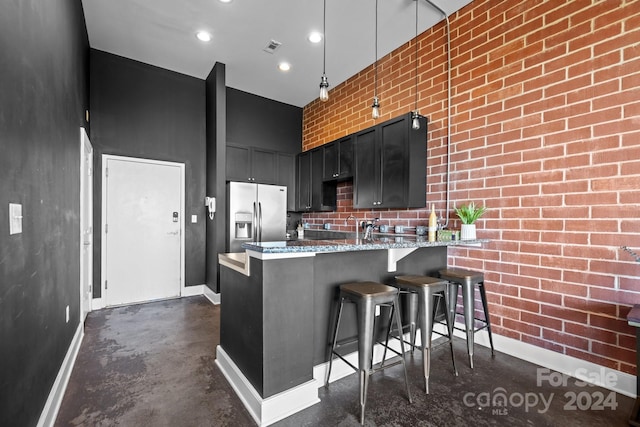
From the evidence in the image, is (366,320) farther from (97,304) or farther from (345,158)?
(97,304)

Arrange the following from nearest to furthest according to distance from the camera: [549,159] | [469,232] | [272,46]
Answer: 1. [549,159]
2. [469,232]
3. [272,46]

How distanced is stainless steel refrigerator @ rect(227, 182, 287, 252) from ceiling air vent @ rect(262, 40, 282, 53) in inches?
71.4

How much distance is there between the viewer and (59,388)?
72.8 inches

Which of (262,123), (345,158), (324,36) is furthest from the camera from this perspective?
(262,123)

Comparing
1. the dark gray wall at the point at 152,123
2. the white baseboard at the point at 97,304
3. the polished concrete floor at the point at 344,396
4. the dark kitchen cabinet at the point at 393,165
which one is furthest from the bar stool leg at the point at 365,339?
the white baseboard at the point at 97,304

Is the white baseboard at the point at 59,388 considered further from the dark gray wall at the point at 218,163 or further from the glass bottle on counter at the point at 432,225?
the glass bottle on counter at the point at 432,225

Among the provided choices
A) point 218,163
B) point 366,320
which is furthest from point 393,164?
point 218,163

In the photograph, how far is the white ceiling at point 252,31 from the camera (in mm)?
2926

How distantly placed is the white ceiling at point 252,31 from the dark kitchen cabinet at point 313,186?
127 cm

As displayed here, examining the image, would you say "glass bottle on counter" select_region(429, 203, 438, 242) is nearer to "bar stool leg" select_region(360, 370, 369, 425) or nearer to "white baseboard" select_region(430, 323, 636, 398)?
"white baseboard" select_region(430, 323, 636, 398)

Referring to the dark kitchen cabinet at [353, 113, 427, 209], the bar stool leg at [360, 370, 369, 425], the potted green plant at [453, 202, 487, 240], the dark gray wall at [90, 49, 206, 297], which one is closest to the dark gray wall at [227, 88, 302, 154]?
the dark gray wall at [90, 49, 206, 297]

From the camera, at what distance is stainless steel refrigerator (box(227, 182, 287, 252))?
4.14 metres

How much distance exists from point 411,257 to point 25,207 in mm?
2641

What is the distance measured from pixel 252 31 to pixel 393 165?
2.25 m
